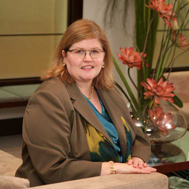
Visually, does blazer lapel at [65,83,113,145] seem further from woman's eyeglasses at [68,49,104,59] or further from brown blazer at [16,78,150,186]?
woman's eyeglasses at [68,49,104,59]

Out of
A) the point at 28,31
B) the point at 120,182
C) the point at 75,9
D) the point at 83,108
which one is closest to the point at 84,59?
the point at 83,108

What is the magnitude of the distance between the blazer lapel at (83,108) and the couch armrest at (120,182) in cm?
34

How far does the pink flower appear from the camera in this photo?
11.8 ft

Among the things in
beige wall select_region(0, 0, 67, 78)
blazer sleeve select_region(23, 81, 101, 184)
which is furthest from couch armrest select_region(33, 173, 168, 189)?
beige wall select_region(0, 0, 67, 78)

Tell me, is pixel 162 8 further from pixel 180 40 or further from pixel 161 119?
pixel 161 119

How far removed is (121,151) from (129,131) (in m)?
0.16

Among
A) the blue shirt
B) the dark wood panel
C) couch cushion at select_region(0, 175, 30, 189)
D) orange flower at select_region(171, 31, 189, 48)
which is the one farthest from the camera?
the dark wood panel

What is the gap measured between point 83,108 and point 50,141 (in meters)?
0.30

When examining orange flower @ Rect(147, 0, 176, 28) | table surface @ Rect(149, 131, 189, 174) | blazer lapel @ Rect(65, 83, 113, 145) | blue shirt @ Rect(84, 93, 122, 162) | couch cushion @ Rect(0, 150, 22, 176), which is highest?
orange flower @ Rect(147, 0, 176, 28)

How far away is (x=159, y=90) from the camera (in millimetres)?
3436

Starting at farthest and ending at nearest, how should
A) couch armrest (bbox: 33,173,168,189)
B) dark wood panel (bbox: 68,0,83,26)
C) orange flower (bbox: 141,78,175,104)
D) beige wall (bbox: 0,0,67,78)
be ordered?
dark wood panel (bbox: 68,0,83,26), beige wall (bbox: 0,0,67,78), orange flower (bbox: 141,78,175,104), couch armrest (bbox: 33,173,168,189)

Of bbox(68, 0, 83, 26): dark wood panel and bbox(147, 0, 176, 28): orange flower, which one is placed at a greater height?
bbox(147, 0, 176, 28): orange flower

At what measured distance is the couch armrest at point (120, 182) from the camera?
2307 mm

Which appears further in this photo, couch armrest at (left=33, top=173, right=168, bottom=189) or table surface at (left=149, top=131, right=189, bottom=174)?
table surface at (left=149, top=131, right=189, bottom=174)
